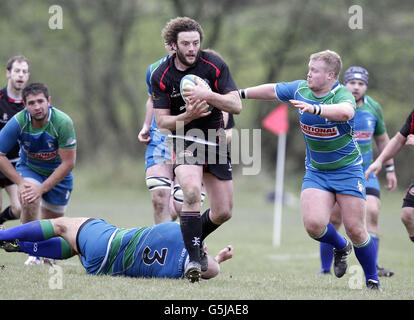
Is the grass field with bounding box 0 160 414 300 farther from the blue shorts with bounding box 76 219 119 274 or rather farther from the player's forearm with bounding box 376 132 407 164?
the player's forearm with bounding box 376 132 407 164

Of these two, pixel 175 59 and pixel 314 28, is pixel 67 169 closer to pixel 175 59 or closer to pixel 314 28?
pixel 175 59

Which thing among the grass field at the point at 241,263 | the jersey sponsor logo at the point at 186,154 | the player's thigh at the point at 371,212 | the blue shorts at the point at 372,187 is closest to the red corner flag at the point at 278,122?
the grass field at the point at 241,263

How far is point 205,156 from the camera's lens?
20.0 feet

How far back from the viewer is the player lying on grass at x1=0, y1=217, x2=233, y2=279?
19.6 ft

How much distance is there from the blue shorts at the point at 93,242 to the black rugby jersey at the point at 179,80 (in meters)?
1.21

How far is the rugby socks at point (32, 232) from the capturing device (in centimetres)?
611

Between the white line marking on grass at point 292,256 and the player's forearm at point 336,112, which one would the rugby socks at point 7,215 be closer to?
the white line marking on grass at point 292,256

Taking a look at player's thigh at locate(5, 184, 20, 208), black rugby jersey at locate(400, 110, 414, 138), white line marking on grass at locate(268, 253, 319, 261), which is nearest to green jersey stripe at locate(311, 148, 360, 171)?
black rugby jersey at locate(400, 110, 414, 138)

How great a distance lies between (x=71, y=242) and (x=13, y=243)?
604 millimetres

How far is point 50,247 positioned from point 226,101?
2181mm

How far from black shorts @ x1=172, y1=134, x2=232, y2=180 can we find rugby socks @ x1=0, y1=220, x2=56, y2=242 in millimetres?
1346

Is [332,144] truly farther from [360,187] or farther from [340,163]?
[360,187]

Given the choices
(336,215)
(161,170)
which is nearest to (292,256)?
(336,215)
